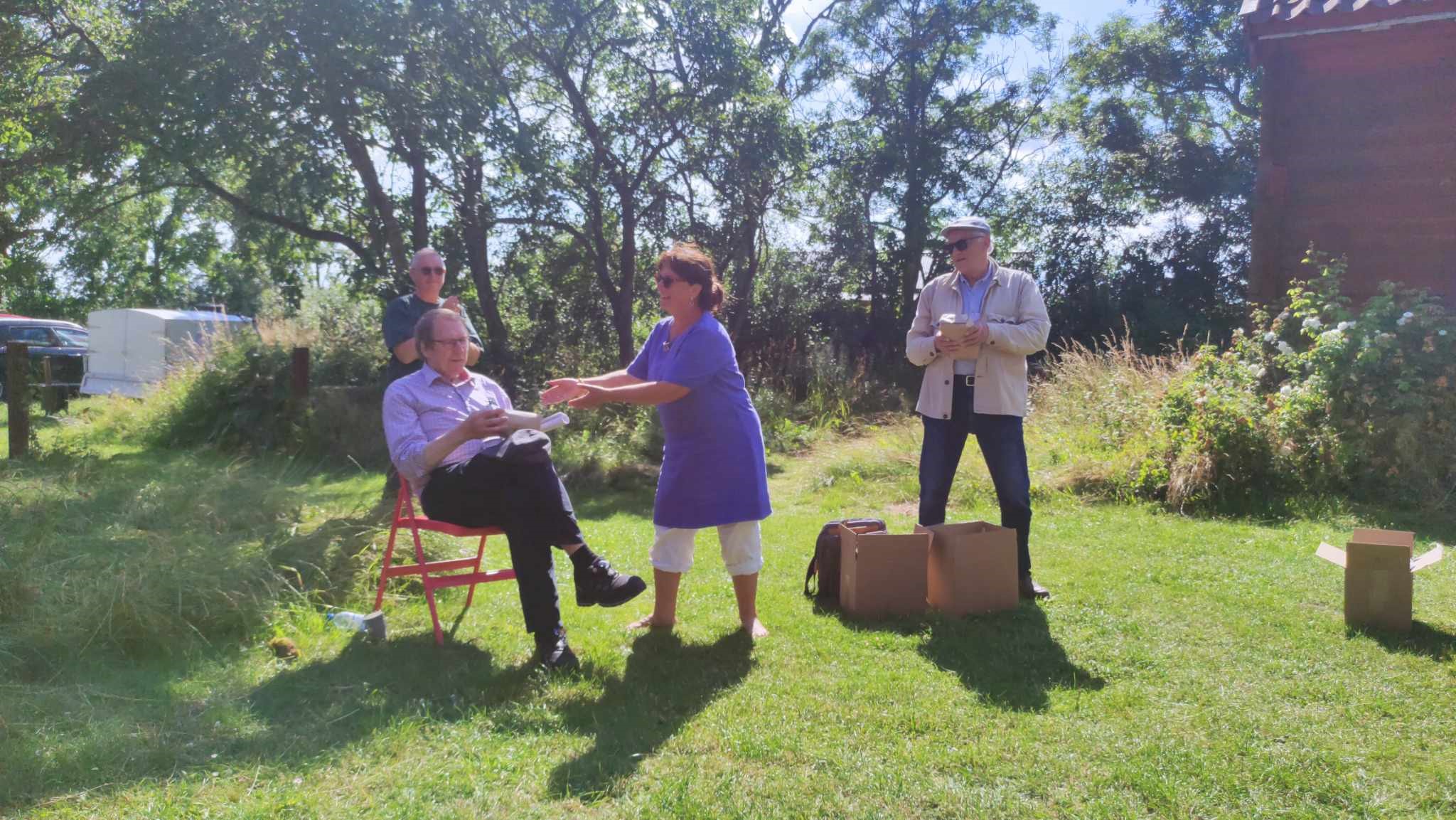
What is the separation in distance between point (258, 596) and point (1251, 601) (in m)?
4.59

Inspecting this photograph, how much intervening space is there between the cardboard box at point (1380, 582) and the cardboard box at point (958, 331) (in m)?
1.75

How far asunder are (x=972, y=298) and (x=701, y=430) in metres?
1.59

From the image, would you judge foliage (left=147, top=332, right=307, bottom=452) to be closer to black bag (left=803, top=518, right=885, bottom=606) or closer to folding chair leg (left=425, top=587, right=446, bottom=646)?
folding chair leg (left=425, top=587, right=446, bottom=646)

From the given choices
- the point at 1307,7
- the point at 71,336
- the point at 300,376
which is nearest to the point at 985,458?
the point at 1307,7

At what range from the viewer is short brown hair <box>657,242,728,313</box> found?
398 cm

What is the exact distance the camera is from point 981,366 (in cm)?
448

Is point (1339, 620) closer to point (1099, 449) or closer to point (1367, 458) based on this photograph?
point (1367, 458)

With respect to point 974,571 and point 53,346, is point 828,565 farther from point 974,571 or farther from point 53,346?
point 53,346

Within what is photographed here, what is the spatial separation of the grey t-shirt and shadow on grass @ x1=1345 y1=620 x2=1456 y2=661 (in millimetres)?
4631

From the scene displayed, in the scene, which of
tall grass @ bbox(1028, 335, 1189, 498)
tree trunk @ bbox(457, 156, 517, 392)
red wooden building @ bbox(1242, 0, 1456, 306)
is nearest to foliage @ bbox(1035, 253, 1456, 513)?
tall grass @ bbox(1028, 335, 1189, 498)

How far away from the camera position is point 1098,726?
3016 mm

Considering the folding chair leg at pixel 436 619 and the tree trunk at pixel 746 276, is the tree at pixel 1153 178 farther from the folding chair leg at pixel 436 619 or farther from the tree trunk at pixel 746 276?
the folding chair leg at pixel 436 619

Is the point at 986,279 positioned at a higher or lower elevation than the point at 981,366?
higher

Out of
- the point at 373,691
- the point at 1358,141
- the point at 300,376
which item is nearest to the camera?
the point at 373,691
